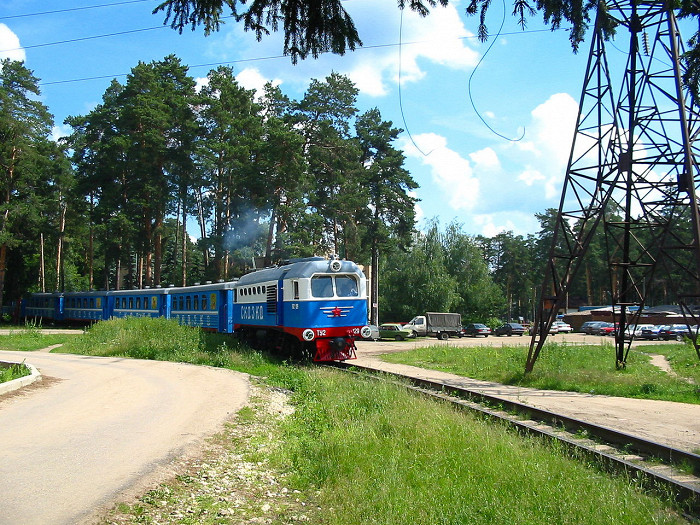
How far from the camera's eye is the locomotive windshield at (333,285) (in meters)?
18.2

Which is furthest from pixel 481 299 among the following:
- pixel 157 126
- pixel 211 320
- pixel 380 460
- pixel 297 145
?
pixel 380 460

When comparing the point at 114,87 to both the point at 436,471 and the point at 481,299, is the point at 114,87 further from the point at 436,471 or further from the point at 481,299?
the point at 436,471

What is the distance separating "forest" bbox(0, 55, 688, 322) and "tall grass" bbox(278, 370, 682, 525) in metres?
30.6

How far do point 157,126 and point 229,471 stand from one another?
39599mm

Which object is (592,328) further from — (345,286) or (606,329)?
(345,286)

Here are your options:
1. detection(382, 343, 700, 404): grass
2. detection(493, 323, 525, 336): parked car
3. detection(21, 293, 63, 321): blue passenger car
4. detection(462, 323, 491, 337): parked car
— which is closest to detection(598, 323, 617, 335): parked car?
detection(493, 323, 525, 336): parked car

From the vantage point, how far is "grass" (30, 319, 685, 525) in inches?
219

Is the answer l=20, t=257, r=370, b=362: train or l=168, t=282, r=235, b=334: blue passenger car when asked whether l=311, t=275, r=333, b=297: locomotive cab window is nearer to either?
l=20, t=257, r=370, b=362: train

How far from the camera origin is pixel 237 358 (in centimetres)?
1920

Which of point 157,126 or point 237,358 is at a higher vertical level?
point 157,126

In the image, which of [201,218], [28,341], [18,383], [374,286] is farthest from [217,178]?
[18,383]

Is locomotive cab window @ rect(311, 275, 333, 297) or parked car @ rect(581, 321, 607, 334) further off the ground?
locomotive cab window @ rect(311, 275, 333, 297)

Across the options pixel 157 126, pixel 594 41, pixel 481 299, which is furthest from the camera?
pixel 481 299

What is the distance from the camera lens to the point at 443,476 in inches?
263
